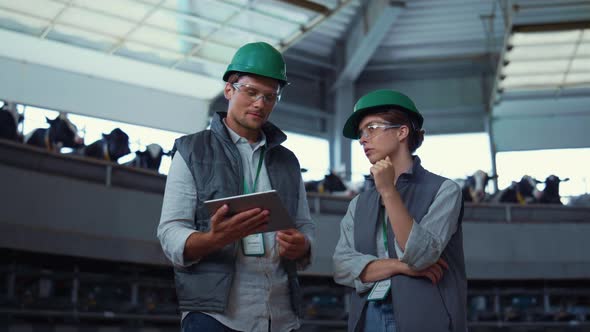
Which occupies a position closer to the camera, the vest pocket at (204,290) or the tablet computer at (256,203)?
the tablet computer at (256,203)

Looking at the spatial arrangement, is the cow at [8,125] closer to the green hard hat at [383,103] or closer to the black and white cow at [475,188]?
the green hard hat at [383,103]

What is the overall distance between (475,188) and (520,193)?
1.09m

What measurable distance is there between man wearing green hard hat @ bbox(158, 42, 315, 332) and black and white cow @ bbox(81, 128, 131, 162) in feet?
34.5

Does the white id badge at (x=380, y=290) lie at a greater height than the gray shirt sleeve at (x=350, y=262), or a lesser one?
lesser

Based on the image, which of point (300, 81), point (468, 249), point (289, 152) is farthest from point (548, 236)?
point (289, 152)

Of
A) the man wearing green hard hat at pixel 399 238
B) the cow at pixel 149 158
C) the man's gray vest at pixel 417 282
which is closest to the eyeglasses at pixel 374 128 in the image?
the man wearing green hard hat at pixel 399 238

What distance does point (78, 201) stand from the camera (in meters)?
11.9

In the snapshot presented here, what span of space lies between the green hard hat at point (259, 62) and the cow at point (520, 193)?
16.1 meters

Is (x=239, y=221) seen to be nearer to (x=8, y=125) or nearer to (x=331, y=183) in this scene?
(x=8, y=125)

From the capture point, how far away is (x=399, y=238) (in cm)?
321

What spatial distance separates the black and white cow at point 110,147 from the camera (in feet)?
44.2

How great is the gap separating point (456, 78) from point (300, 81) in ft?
17.3

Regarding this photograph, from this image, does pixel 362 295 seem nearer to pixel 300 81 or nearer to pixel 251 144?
pixel 251 144

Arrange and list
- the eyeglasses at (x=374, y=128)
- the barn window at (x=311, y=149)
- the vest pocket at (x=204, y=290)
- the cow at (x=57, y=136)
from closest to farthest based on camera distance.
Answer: the vest pocket at (x=204, y=290) → the eyeglasses at (x=374, y=128) → the cow at (x=57, y=136) → the barn window at (x=311, y=149)
